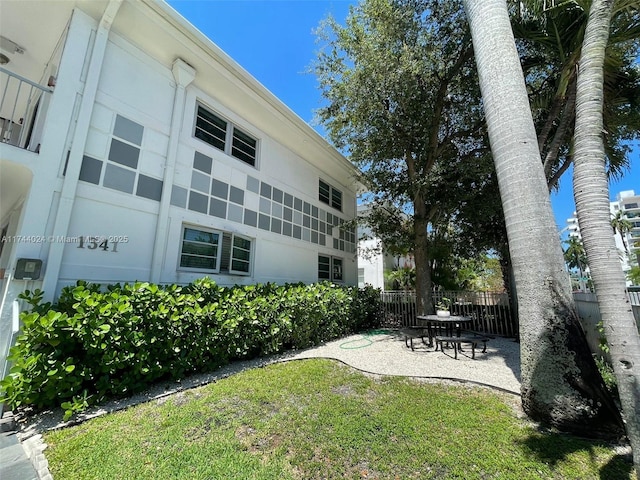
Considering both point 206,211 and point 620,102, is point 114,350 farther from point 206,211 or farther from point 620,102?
point 620,102

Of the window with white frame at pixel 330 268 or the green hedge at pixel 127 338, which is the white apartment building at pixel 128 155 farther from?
the window with white frame at pixel 330 268

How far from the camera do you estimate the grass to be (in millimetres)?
2623

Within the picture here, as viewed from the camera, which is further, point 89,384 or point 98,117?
point 98,117

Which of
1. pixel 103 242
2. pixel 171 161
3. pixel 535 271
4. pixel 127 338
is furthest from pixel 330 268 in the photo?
pixel 535 271

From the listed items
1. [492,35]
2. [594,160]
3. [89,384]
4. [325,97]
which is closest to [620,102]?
[492,35]

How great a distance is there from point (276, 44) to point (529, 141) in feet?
28.8

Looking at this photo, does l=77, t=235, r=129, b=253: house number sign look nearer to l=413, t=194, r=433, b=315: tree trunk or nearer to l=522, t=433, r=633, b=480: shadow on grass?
l=522, t=433, r=633, b=480: shadow on grass

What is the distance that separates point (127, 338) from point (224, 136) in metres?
6.17

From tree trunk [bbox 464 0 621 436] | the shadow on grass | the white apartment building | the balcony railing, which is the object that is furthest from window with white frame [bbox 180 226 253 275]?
the shadow on grass

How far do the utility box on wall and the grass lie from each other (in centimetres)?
242

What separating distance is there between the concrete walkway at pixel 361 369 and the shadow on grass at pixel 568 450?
4.18 ft

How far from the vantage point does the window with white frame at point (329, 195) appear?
1241 cm

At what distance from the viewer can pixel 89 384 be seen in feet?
13.6

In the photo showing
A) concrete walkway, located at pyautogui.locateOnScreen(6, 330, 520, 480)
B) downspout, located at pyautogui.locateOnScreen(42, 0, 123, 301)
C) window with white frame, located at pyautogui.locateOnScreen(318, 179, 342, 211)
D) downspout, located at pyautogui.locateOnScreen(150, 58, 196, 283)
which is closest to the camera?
concrete walkway, located at pyautogui.locateOnScreen(6, 330, 520, 480)
